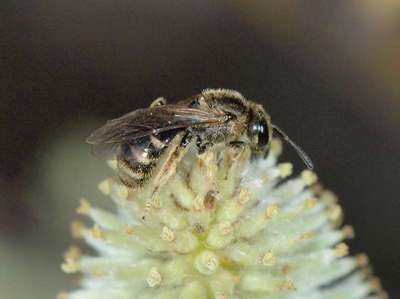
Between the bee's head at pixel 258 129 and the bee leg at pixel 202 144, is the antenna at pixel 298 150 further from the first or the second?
the bee leg at pixel 202 144

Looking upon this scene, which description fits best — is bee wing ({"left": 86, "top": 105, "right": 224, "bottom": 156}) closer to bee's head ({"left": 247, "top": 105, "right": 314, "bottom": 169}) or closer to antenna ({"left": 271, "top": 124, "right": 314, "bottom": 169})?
bee's head ({"left": 247, "top": 105, "right": 314, "bottom": 169})

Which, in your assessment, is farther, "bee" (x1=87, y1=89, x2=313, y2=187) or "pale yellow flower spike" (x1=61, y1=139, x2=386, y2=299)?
"pale yellow flower spike" (x1=61, y1=139, x2=386, y2=299)

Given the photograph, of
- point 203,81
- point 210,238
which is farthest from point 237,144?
point 203,81

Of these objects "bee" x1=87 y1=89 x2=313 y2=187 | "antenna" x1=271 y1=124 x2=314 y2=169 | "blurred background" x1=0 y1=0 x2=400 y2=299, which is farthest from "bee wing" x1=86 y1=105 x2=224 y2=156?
"blurred background" x1=0 y1=0 x2=400 y2=299

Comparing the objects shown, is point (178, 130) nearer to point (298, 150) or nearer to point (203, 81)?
point (298, 150)

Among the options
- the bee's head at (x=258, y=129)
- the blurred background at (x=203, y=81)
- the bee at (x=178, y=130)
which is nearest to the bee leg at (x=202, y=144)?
the bee at (x=178, y=130)

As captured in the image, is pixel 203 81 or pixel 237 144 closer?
pixel 237 144

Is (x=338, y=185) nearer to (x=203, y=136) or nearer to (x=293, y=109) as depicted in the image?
(x=293, y=109)
